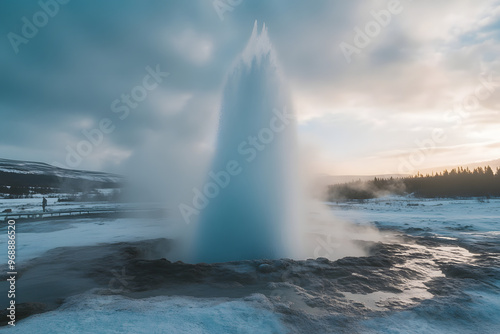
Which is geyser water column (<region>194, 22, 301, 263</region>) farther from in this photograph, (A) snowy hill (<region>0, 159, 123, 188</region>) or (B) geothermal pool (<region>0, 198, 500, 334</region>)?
(A) snowy hill (<region>0, 159, 123, 188</region>)

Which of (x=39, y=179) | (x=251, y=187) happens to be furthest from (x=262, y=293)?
(x=39, y=179)

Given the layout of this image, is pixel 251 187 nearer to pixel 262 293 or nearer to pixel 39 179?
pixel 262 293

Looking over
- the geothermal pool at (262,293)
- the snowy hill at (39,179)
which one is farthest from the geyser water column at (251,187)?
the snowy hill at (39,179)

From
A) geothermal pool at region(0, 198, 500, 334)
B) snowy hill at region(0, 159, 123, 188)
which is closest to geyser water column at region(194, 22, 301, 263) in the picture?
geothermal pool at region(0, 198, 500, 334)

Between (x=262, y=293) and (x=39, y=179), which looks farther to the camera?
(x=39, y=179)

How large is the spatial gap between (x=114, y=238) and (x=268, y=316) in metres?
12.6

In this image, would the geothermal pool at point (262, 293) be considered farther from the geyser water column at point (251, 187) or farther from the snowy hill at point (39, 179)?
the snowy hill at point (39, 179)

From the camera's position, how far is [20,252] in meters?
11.2

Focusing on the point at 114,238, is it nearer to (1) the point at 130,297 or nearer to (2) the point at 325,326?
(1) the point at 130,297

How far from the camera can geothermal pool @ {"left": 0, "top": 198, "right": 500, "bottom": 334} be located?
5062 mm

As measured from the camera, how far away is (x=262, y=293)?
267 inches

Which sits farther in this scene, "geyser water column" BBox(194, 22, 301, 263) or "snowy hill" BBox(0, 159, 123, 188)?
"snowy hill" BBox(0, 159, 123, 188)

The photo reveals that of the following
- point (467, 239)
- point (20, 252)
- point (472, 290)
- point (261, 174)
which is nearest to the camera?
point (472, 290)

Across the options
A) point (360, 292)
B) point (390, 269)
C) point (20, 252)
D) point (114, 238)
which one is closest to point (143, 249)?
point (114, 238)
